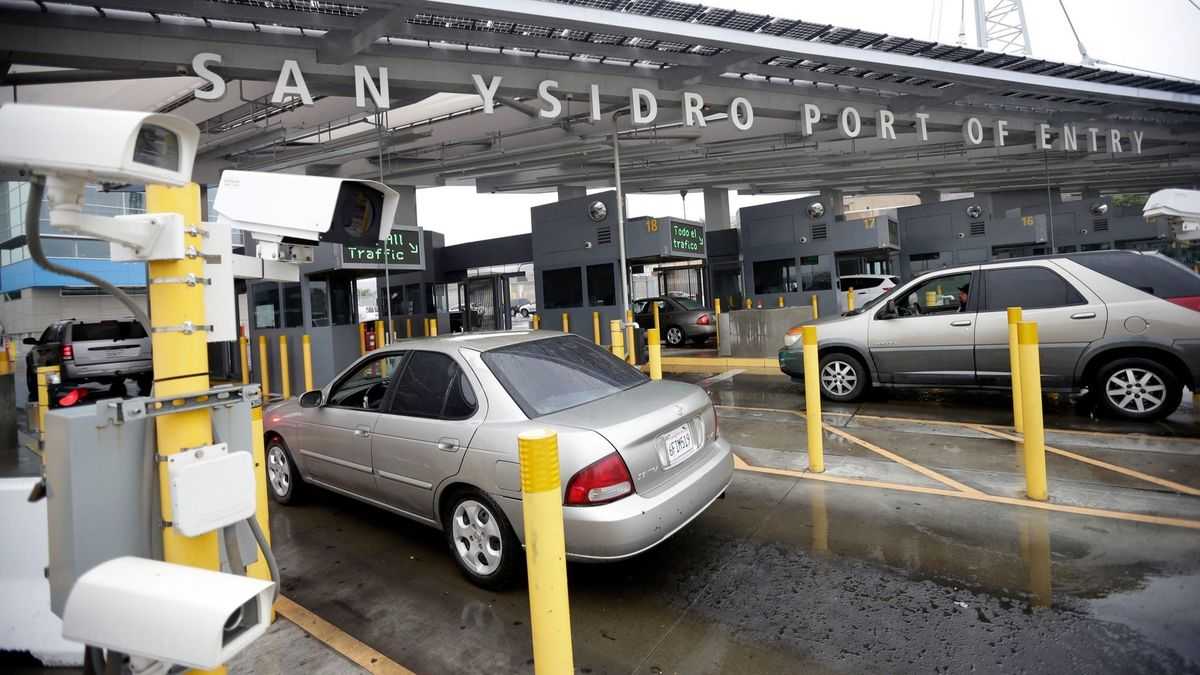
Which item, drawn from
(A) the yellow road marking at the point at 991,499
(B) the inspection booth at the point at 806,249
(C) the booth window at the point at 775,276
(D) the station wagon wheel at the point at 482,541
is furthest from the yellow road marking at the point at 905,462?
(C) the booth window at the point at 775,276

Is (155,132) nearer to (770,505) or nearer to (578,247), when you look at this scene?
(770,505)

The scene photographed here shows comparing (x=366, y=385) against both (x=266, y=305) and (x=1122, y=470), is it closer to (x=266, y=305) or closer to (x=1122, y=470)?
(x=1122, y=470)

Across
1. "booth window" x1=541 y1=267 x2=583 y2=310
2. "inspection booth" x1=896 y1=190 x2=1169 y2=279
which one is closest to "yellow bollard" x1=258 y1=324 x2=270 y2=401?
"booth window" x1=541 y1=267 x2=583 y2=310

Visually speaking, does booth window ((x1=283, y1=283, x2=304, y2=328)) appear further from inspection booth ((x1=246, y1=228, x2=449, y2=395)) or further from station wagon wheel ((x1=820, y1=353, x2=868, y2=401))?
station wagon wheel ((x1=820, y1=353, x2=868, y2=401))

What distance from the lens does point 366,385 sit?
487 centimetres

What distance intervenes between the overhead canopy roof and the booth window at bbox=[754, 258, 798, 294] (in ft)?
12.2

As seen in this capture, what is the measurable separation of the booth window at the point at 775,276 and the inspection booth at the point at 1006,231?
14.1ft

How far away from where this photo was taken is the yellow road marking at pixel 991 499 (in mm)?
3941

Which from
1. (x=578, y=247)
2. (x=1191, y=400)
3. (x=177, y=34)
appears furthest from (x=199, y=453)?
(x=578, y=247)

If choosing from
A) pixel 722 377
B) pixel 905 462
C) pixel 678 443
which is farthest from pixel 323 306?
pixel 905 462

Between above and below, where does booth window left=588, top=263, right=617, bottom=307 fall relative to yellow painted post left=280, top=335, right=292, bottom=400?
above

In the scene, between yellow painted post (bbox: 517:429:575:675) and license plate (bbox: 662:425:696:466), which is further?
license plate (bbox: 662:425:696:466)

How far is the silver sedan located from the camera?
312 centimetres

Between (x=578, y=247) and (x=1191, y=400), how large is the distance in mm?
10857
